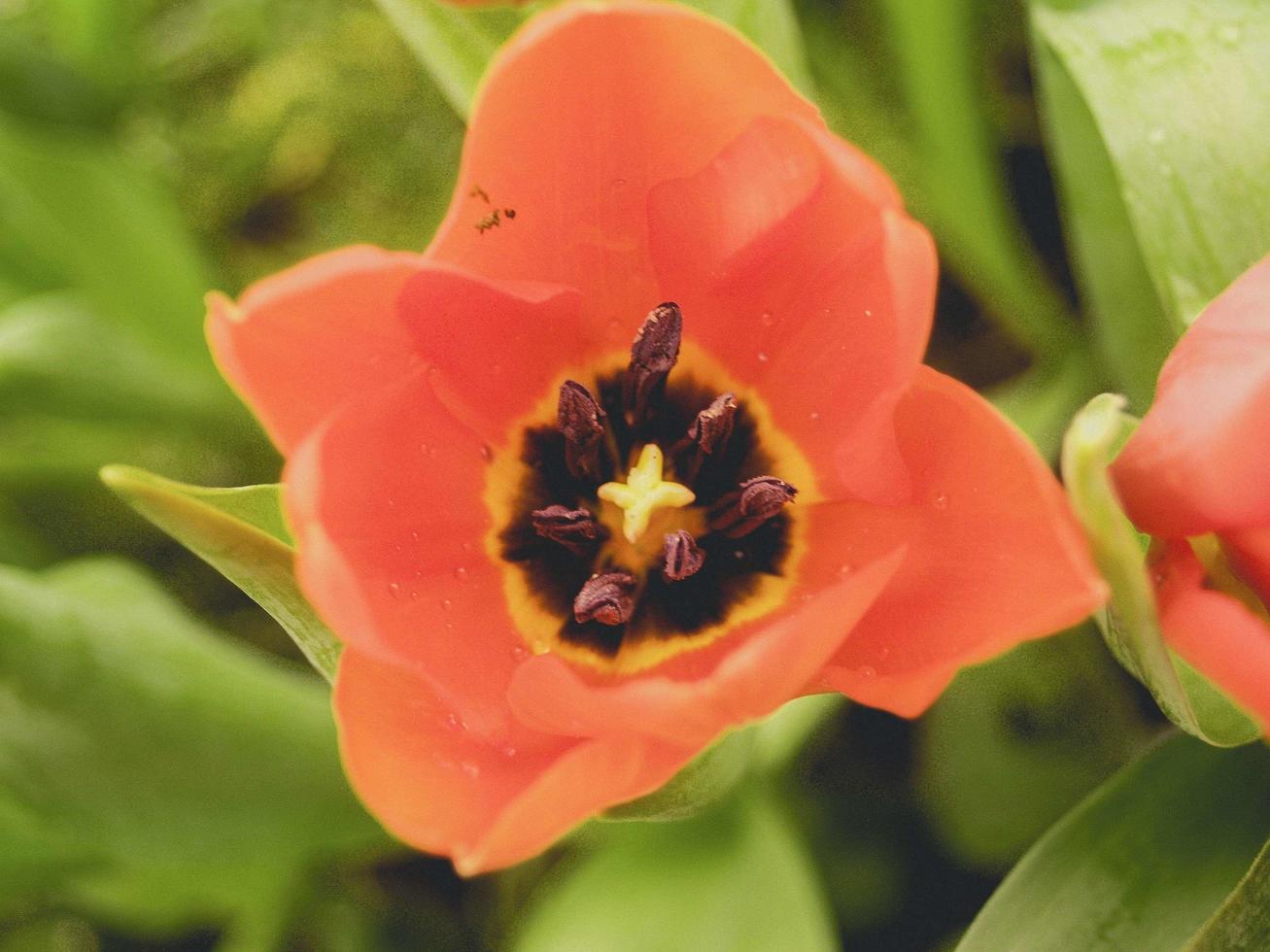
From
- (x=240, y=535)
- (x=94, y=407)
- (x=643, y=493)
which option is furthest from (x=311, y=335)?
(x=94, y=407)

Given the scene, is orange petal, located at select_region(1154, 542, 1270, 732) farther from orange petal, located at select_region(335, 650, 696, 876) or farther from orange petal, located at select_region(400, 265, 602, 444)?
orange petal, located at select_region(400, 265, 602, 444)

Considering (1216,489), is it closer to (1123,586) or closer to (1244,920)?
(1123,586)

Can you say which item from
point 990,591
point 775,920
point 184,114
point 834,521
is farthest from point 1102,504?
point 184,114

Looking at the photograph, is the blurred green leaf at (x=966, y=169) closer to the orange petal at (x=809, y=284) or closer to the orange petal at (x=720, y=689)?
the orange petal at (x=809, y=284)

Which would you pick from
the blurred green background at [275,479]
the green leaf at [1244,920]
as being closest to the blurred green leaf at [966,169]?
the blurred green background at [275,479]

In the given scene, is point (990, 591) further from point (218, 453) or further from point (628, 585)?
point (218, 453)

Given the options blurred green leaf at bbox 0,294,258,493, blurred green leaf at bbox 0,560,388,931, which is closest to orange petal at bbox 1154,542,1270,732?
blurred green leaf at bbox 0,560,388,931

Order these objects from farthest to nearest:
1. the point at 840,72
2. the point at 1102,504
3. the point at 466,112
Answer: the point at 840,72 < the point at 466,112 < the point at 1102,504
